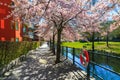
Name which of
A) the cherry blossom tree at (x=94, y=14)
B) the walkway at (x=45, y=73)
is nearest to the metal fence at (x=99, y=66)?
the walkway at (x=45, y=73)

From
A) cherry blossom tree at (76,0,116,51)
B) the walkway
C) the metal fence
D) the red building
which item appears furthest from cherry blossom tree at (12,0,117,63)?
the red building

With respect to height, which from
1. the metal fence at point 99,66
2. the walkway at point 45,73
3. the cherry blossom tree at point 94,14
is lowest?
the walkway at point 45,73

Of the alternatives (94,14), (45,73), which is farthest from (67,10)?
(45,73)

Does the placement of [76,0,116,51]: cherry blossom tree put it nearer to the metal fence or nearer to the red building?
the metal fence

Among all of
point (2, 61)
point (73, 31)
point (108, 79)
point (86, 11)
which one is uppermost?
point (86, 11)

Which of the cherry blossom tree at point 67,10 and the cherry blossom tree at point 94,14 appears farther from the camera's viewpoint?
the cherry blossom tree at point 94,14

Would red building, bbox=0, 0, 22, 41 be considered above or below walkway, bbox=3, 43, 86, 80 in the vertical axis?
above

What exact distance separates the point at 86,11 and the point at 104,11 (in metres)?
1.61

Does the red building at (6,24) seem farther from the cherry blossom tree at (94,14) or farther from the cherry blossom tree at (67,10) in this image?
the cherry blossom tree at (94,14)

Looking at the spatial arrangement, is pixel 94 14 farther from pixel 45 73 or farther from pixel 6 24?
pixel 6 24

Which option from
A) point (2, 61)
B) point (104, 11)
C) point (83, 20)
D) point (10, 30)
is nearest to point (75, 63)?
point (83, 20)

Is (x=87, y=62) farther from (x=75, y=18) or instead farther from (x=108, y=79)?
(x=75, y=18)

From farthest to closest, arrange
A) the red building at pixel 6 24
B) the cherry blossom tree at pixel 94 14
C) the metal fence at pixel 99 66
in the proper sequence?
the red building at pixel 6 24
the cherry blossom tree at pixel 94 14
the metal fence at pixel 99 66

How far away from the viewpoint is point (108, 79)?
37.5 feet
